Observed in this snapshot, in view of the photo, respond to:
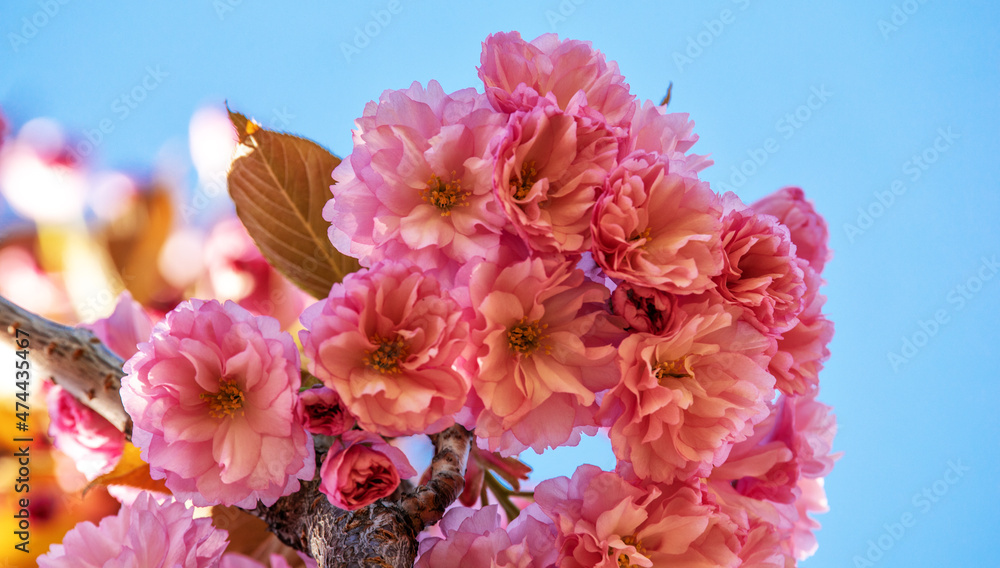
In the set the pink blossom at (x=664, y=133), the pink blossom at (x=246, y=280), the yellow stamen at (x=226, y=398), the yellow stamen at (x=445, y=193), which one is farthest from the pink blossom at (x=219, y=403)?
the pink blossom at (x=246, y=280)

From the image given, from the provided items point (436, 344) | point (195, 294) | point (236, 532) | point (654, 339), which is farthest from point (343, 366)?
point (195, 294)

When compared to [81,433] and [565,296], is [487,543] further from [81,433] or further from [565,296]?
[81,433]

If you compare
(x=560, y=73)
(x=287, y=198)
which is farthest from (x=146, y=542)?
(x=560, y=73)

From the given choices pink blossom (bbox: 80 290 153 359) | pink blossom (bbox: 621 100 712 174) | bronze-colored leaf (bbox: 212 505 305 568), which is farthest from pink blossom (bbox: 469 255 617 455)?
pink blossom (bbox: 80 290 153 359)

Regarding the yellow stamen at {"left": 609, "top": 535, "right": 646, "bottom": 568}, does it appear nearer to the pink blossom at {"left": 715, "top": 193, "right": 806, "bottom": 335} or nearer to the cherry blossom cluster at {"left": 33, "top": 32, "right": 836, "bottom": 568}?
the cherry blossom cluster at {"left": 33, "top": 32, "right": 836, "bottom": 568}

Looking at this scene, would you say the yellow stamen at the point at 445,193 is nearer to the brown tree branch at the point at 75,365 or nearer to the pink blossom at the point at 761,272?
the pink blossom at the point at 761,272

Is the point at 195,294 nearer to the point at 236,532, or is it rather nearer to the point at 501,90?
the point at 236,532
